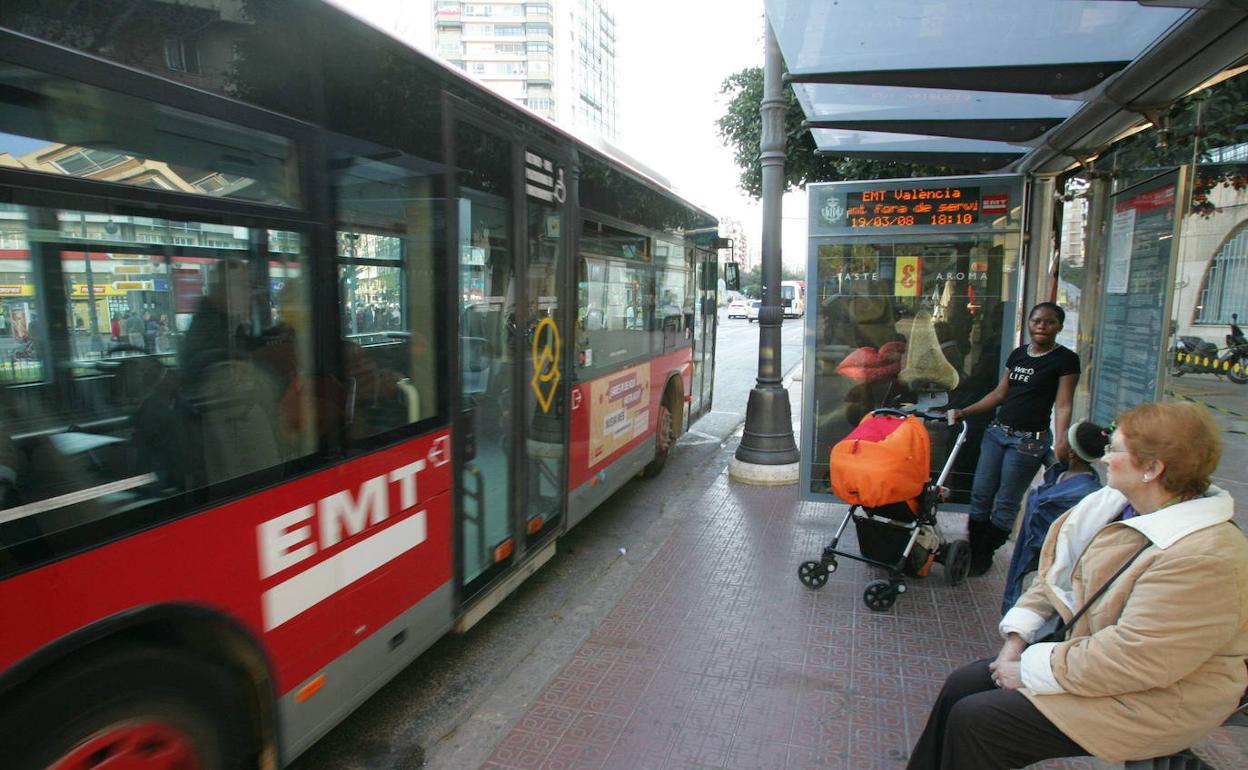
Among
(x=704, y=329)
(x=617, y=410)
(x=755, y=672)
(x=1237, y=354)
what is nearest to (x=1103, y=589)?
(x=755, y=672)

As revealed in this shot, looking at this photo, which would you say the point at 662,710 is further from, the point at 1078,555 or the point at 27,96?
the point at 27,96

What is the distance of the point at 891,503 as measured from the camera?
14.8ft

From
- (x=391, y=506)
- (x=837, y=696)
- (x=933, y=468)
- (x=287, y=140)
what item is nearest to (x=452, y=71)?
(x=287, y=140)

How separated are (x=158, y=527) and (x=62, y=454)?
1.04 ft

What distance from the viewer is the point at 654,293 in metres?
7.11

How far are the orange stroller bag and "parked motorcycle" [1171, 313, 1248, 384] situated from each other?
11.7m

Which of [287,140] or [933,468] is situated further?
[933,468]

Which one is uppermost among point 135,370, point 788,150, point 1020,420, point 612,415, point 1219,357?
point 788,150

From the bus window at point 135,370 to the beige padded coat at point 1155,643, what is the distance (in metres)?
2.62

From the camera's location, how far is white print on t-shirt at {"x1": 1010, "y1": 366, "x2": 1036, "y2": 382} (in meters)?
4.46

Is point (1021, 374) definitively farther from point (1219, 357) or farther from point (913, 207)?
A: point (1219, 357)

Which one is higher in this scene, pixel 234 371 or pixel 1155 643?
pixel 234 371

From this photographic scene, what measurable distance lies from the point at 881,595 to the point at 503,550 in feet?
7.70

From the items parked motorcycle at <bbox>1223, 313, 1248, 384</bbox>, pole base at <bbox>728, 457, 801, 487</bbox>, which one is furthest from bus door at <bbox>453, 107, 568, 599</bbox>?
parked motorcycle at <bbox>1223, 313, 1248, 384</bbox>
